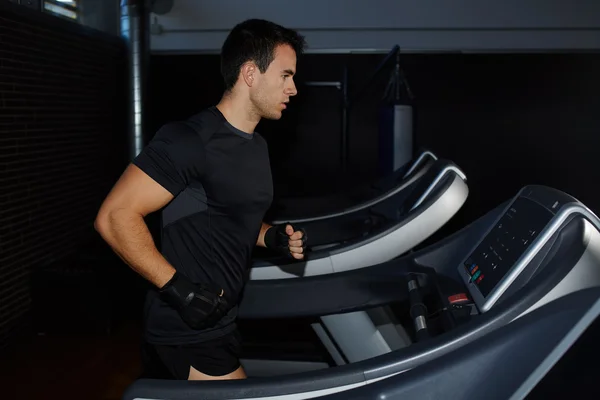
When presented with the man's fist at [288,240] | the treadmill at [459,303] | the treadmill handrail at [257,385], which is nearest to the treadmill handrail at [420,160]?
the treadmill at [459,303]

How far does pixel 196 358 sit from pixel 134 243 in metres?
0.32

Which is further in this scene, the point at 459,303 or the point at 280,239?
the point at 280,239

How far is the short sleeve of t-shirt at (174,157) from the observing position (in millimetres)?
1414

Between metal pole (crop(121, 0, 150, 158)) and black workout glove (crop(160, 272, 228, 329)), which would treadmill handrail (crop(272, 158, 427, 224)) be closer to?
metal pole (crop(121, 0, 150, 158))

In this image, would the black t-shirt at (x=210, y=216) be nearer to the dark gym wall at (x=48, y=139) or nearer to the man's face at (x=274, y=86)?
the man's face at (x=274, y=86)

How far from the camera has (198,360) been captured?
1549 mm

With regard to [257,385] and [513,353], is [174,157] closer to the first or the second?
[257,385]

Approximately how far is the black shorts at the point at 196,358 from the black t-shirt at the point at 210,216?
0.07ft

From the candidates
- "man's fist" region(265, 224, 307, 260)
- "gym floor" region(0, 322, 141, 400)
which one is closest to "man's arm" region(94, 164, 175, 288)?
"man's fist" region(265, 224, 307, 260)

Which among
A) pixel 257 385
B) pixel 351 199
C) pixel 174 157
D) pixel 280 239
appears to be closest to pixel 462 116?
pixel 351 199

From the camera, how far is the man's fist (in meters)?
1.75

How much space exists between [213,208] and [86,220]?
2739mm

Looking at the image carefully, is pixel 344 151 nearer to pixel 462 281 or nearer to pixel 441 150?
pixel 441 150

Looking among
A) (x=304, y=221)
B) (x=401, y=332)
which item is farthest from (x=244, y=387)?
(x=304, y=221)
